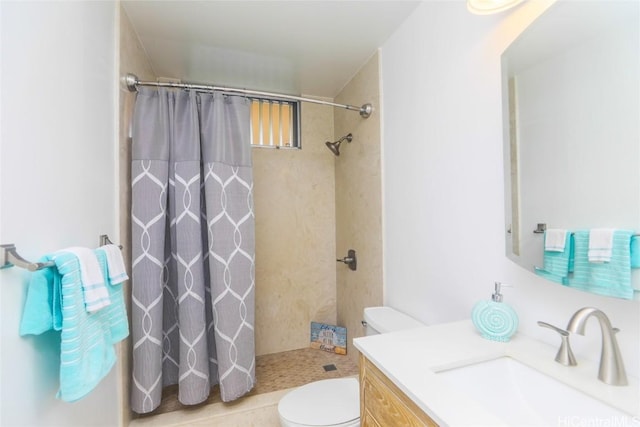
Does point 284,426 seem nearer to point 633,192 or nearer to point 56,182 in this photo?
point 56,182

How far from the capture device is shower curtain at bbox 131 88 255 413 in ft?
4.67

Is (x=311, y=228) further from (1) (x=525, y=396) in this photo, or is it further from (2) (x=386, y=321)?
(1) (x=525, y=396)

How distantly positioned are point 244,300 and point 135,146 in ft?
3.35

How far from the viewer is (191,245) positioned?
1508 mm

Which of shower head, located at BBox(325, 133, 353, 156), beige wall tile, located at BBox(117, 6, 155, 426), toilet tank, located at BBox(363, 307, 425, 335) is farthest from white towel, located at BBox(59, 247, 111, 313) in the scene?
shower head, located at BBox(325, 133, 353, 156)

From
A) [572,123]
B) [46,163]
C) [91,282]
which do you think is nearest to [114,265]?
[91,282]

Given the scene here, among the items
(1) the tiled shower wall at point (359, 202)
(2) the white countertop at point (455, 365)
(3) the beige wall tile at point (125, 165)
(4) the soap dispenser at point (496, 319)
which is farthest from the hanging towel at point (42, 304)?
(1) the tiled shower wall at point (359, 202)

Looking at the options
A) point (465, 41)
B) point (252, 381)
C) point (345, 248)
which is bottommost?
point (252, 381)

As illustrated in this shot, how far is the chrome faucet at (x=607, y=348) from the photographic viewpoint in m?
0.64

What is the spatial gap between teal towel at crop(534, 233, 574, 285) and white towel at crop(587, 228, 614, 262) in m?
0.05

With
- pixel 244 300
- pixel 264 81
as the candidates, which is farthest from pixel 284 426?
pixel 264 81

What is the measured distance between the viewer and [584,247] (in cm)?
73

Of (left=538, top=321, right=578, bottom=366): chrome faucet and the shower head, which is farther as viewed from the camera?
the shower head

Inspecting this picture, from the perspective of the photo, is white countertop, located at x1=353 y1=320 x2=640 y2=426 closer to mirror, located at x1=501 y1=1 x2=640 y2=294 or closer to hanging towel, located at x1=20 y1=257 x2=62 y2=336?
mirror, located at x1=501 y1=1 x2=640 y2=294
